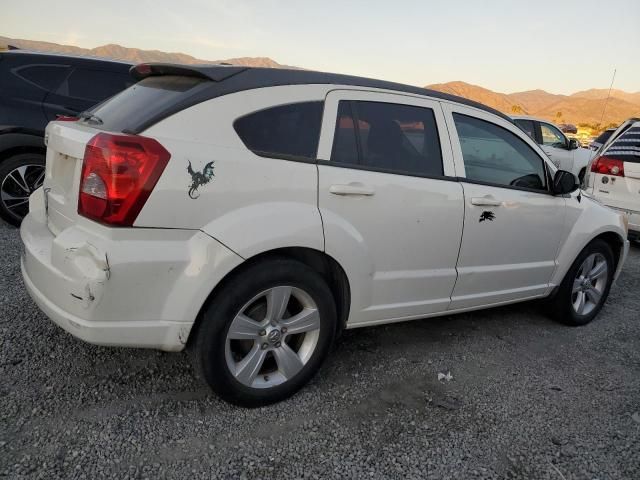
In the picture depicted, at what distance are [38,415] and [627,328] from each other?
438cm

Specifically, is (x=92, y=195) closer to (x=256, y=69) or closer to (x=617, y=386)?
(x=256, y=69)

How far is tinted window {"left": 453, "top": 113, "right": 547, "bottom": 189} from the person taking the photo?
3.28m

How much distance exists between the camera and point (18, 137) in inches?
198

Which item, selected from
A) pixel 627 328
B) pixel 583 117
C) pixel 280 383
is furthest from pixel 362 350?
pixel 583 117

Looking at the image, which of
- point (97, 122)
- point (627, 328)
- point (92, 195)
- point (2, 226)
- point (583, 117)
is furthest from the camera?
point (583, 117)

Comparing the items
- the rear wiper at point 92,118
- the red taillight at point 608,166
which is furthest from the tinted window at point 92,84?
Result: the red taillight at point 608,166

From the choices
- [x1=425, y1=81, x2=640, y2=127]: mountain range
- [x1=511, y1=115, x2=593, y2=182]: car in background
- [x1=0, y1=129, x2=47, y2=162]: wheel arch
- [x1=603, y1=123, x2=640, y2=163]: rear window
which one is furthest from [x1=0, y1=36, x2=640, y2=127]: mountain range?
[x1=0, y1=129, x2=47, y2=162]: wheel arch

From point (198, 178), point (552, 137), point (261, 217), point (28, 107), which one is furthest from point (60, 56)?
point (552, 137)

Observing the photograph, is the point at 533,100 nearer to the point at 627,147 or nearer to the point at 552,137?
the point at 552,137

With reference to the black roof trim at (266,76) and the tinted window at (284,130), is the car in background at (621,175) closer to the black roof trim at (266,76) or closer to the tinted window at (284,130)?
the black roof trim at (266,76)

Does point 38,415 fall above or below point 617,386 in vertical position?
below

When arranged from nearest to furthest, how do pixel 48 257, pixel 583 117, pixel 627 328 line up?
pixel 48 257 → pixel 627 328 → pixel 583 117

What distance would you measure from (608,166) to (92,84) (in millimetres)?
6613

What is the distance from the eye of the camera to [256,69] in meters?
2.59
